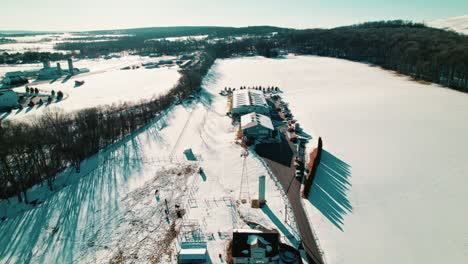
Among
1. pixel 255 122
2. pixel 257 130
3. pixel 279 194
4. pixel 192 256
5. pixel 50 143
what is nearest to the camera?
pixel 192 256

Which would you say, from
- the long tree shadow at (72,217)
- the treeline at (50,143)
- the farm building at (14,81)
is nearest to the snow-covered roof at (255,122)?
the long tree shadow at (72,217)

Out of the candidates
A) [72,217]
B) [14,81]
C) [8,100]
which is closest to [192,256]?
[72,217]

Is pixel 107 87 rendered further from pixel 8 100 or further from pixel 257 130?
pixel 257 130

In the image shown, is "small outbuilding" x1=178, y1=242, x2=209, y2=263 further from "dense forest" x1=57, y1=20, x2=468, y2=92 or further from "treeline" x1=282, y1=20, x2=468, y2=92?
"dense forest" x1=57, y1=20, x2=468, y2=92

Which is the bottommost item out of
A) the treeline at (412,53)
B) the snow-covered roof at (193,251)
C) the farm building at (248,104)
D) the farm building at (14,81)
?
the snow-covered roof at (193,251)

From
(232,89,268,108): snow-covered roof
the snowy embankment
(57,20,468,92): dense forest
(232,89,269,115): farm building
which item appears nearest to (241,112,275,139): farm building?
the snowy embankment

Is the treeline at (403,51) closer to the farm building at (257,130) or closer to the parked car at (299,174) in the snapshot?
the farm building at (257,130)
